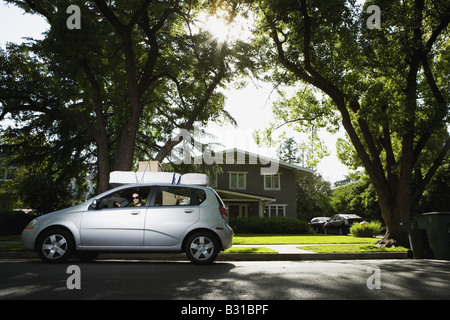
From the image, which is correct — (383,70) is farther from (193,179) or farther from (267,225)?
(267,225)

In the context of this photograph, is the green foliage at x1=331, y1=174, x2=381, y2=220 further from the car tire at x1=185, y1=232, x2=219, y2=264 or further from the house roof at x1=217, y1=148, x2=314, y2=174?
the car tire at x1=185, y1=232, x2=219, y2=264

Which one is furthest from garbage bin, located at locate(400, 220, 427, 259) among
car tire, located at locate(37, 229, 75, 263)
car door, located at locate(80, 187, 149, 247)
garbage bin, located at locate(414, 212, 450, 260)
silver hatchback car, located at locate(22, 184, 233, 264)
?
car tire, located at locate(37, 229, 75, 263)

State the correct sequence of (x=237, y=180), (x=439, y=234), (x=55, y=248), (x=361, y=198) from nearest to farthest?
(x=55, y=248) → (x=439, y=234) → (x=237, y=180) → (x=361, y=198)

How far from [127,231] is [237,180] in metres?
27.5

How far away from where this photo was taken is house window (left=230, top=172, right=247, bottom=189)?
1400 inches

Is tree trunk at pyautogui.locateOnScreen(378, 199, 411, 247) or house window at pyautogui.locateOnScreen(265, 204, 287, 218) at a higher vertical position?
house window at pyautogui.locateOnScreen(265, 204, 287, 218)

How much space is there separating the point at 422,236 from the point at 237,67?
10324 mm

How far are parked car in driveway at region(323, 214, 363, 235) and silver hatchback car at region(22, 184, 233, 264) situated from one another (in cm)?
2438

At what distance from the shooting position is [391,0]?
551 inches

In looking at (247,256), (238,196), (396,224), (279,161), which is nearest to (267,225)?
(238,196)

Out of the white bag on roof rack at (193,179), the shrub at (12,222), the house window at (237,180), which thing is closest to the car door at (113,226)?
the white bag on roof rack at (193,179)

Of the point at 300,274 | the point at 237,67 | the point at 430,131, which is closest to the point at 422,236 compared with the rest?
the point at 430,131

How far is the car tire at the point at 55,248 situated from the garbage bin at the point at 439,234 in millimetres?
9621

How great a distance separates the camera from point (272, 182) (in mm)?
36500
